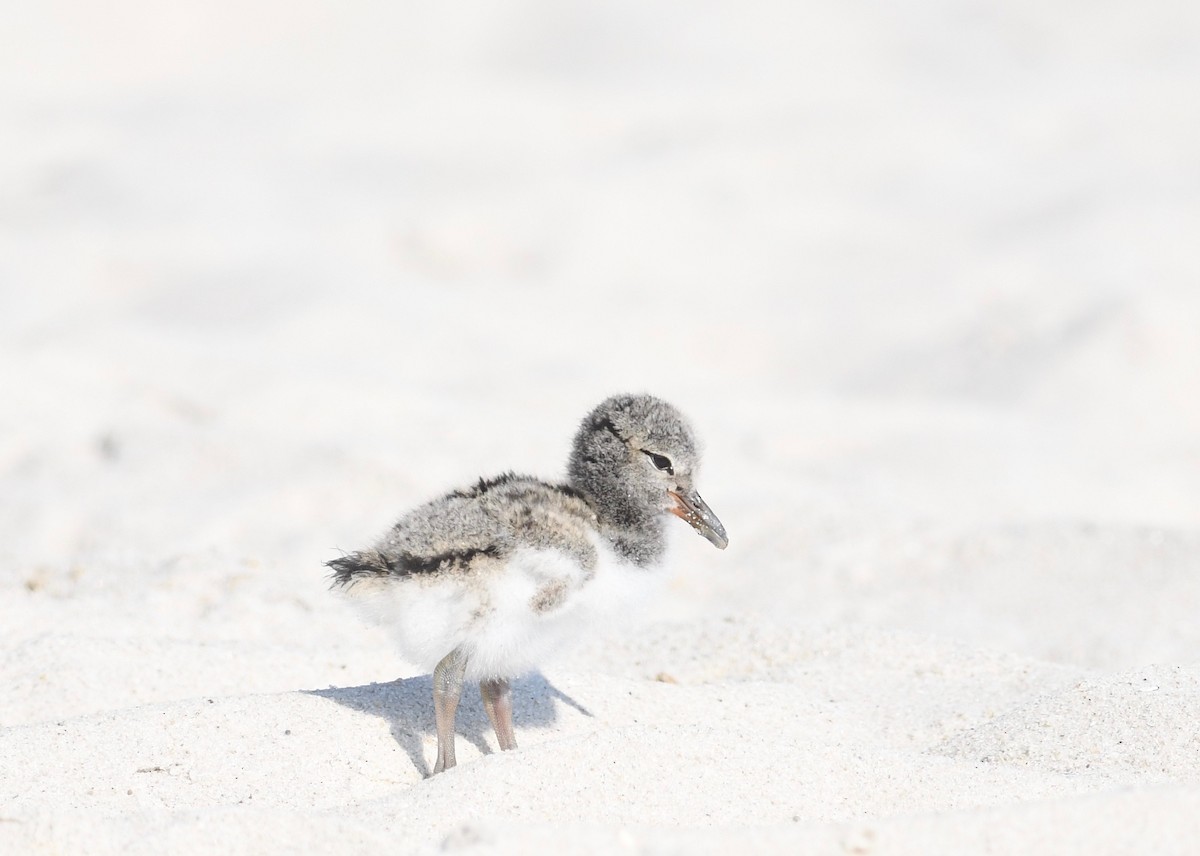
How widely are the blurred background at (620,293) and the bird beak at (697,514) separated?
1.55m

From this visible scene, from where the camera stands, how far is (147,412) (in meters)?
8.09

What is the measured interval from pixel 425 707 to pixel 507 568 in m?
0.64

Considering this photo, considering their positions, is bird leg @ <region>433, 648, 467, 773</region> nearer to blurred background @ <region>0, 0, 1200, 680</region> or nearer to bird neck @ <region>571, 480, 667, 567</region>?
bird neck @ <region>571, 480, 667, 567</region>

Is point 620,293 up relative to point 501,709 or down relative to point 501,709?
up

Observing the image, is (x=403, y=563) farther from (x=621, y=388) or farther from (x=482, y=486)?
(x=621, y=388)

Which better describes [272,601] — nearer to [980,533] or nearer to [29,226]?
[980,533]

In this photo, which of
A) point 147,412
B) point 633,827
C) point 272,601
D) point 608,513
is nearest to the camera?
point 633,827

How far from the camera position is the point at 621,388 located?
357 inches

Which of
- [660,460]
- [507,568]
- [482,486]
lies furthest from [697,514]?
[507,568]

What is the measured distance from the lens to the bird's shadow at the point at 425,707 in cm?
398

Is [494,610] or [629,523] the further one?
[629,523]

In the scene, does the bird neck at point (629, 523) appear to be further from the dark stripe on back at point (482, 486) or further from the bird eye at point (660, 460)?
the dark stripe on back at point (482, 486)

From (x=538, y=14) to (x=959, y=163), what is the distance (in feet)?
18.5

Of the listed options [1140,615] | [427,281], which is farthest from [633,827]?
[427,281]
